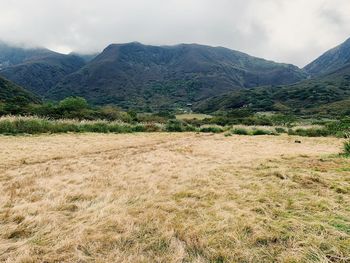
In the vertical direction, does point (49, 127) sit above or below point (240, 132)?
above

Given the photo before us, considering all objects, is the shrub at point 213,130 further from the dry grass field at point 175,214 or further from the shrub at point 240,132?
the dry grass field at point 175,214

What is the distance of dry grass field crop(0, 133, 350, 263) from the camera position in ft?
11.7

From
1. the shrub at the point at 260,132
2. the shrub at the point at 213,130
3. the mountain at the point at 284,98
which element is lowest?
the shrub at the point at 213,130

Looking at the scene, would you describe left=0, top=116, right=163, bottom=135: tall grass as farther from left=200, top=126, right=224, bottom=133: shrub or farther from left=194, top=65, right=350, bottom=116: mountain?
left=194, top=65, right=350, bottom=116: mountain

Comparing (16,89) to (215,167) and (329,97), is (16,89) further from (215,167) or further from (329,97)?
(329,97)

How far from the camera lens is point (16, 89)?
279ft

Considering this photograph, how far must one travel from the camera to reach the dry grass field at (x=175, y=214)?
357 cm

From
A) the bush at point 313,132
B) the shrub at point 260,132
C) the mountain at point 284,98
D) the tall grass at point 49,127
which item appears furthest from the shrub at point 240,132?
the mountain at point 284,98

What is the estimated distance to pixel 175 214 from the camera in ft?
15.6

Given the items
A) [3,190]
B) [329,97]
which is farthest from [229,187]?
[329,97]

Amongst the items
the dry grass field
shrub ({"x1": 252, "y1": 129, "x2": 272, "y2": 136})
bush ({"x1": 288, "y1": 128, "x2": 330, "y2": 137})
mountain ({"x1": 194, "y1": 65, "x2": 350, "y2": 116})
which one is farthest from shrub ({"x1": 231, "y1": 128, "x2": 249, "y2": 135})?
mountain ({"x1": 194, "y1": 65, "x2": 350, "y2": 116})

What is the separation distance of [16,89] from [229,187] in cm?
9175

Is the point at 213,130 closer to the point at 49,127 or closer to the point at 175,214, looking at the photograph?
the point at 49,127

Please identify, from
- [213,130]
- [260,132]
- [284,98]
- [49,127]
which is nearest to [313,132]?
[260,132]
